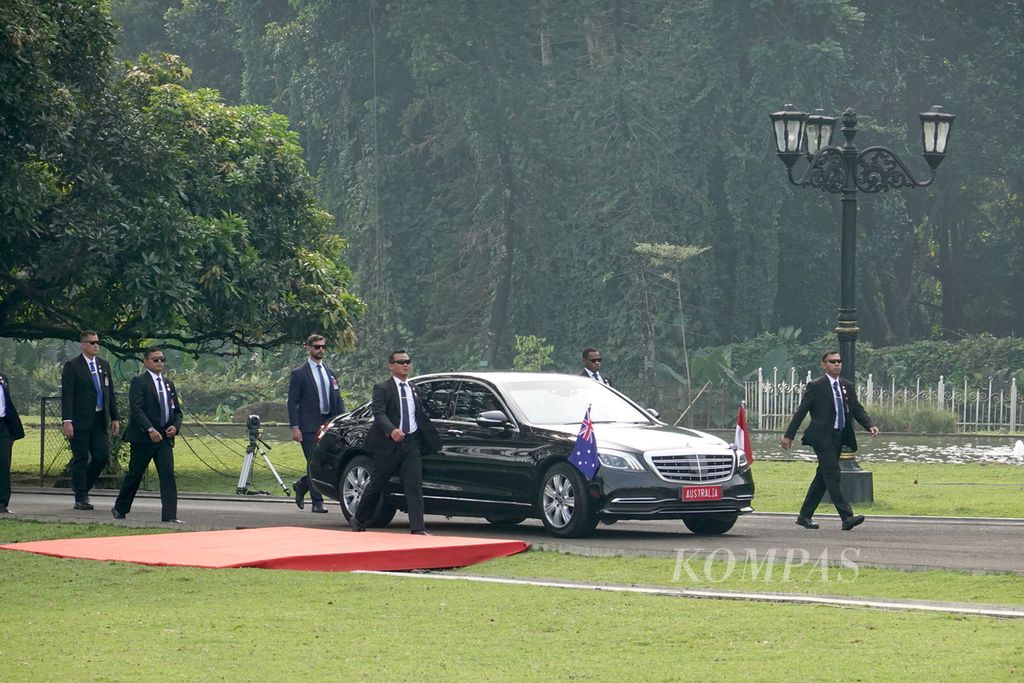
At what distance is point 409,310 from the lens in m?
65.9

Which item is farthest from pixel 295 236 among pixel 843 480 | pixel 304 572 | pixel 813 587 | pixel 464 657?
pixel 464 657

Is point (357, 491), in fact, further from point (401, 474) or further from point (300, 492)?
point (300, 492)

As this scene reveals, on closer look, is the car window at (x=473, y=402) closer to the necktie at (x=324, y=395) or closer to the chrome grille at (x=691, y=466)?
the chrome grille at (x=691, y=466)

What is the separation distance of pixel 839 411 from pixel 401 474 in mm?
4436

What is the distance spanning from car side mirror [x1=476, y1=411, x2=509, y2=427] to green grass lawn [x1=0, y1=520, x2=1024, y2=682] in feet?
14.5

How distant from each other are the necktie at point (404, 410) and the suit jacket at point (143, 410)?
2616 millimetres

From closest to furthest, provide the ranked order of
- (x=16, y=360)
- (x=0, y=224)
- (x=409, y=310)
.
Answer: (x=0, y=224) → (x=16, y=360) → (x=409, y=310)

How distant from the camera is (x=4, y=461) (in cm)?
1975

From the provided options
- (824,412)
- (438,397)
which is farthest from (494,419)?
(824,412)

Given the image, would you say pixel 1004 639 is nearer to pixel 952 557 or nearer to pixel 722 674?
pixel 722 674

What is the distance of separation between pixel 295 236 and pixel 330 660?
20.5 metres

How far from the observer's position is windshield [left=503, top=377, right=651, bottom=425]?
1814 cm

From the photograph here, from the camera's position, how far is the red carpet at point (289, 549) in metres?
14.4

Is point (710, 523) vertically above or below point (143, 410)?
below
